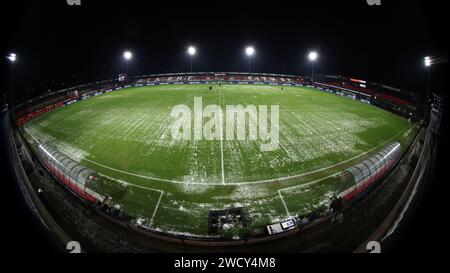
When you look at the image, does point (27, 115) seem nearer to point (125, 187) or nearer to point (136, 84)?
point (125, 187)

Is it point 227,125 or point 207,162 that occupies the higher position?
point 227,125

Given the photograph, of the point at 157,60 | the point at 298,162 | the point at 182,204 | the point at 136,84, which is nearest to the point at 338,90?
the point at 298,162

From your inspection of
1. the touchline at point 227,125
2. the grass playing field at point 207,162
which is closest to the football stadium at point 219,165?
the grass playing field at point 207,162

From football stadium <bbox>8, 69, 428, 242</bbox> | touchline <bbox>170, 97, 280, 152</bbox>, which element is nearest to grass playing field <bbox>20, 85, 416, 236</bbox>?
football stadium <bbox>8, 69, 428, 242</bbox>

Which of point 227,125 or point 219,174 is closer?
point 219,174

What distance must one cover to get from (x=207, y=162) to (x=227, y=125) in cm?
585

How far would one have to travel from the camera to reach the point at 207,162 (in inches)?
420

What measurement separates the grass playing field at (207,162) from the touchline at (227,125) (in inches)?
22.8

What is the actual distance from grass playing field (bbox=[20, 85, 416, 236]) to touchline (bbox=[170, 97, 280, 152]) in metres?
0.58

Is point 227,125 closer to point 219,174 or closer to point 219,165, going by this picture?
point 219,165

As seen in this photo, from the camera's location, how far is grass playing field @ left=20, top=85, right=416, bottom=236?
7.55 m

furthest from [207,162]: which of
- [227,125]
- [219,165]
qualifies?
[227,125]

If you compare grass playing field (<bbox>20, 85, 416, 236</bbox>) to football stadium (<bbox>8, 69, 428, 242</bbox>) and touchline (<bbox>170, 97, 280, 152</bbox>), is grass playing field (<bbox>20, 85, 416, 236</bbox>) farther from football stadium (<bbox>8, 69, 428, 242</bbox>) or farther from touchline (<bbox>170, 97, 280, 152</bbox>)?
touchline (<bbox>170, 97, 280, 152</bbox>)

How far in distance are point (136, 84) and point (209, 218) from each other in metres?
48.7
